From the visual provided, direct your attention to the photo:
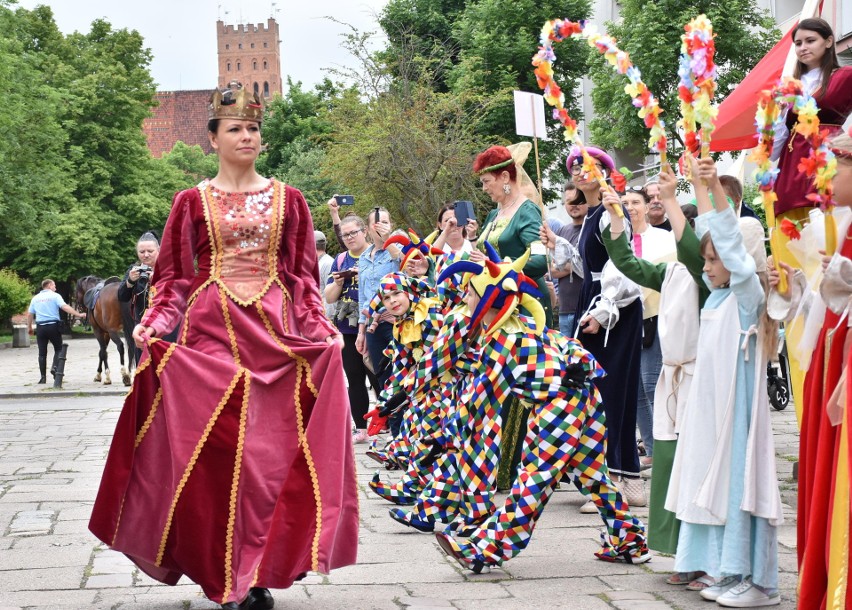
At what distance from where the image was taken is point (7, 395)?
61.5ft

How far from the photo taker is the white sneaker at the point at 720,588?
518 cm

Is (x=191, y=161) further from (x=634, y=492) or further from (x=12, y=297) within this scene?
(x=634, y=492)

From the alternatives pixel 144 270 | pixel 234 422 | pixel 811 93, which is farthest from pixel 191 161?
pixel 234 422

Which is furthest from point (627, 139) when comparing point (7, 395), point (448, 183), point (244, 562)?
point (244, 562)

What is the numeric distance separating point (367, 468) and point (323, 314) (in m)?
4.36

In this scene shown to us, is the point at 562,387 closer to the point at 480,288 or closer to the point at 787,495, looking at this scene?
the point at 480,288

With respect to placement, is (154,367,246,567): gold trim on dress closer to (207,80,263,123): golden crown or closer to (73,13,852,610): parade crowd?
(73,13,852,610): parade crowd

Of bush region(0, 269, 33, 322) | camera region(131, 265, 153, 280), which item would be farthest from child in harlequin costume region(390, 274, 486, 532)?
bush region(0, 269, 33, 322)

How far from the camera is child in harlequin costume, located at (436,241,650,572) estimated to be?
577 cm

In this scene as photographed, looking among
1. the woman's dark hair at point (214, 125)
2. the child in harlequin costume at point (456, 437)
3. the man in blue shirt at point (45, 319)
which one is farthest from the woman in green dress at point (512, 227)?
the man in blue shirt at point (45, 319)

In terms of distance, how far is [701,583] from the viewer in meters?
5.36

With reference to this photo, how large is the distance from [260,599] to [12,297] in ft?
128

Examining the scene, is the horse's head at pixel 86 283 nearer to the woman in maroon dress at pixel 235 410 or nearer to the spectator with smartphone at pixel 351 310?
the spectator with smartphone at pixel 351 310

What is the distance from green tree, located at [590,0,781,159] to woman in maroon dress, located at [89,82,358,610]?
16967mm
